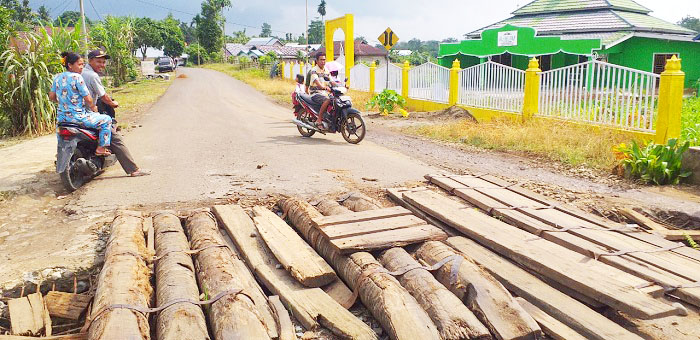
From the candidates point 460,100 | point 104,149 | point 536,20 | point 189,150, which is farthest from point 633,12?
point 104,149

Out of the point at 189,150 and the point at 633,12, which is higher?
the point at 633,12

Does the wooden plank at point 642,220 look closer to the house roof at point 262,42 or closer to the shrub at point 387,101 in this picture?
the shrub at point 387,101

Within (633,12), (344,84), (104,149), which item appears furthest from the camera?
(633,12)

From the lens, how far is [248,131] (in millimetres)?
11750

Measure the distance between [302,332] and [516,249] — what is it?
169 cm

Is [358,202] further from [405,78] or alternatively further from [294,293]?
[405,78]

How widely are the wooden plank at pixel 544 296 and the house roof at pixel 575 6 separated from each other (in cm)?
2536

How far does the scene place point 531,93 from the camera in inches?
467

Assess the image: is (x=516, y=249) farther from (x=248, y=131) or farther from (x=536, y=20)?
(x=536, y=20)

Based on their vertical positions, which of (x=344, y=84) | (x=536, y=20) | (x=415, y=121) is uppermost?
(x=536, y=20)

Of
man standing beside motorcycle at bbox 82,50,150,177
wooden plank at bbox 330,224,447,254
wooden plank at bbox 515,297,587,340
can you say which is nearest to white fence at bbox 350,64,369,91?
man standing beside motorcycle at bbox 82,50,150,177

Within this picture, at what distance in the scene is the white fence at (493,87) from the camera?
12516 millimetres

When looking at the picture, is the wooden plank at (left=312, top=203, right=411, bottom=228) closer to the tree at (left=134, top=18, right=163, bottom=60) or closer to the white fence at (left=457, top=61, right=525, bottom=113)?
the white fence at (left=457, top=61, right=525, bottom=113)

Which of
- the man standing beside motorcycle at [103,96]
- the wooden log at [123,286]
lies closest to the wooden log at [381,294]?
the wooden log at [123,286]
